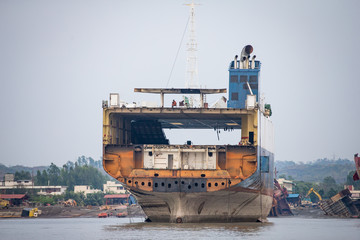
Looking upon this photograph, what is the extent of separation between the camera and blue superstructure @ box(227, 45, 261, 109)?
69.4 metres

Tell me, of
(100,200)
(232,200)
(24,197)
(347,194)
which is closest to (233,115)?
(232,200)

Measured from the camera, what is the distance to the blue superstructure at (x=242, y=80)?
6938 centimetres

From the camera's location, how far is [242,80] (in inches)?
2763

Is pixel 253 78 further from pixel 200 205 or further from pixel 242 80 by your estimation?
pixel 200 205

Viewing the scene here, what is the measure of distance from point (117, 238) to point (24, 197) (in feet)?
294

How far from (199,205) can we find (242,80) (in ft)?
56.7

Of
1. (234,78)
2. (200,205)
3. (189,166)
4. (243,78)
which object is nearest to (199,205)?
(200,205)

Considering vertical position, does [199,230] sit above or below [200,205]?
below

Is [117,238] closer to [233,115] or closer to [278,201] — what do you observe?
[233,115]

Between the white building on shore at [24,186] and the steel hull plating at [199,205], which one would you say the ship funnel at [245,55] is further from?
the white building on shore at [24,186]

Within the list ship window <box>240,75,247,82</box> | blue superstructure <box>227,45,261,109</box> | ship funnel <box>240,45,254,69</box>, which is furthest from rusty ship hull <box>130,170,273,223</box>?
ship funnel <box>240,45,254,69</box>

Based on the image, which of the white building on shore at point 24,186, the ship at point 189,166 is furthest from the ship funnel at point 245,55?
the white building on shore at point 24,186

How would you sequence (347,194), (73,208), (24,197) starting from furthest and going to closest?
(24,197) < (73,208) < (347,194)

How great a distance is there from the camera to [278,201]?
110250 mm
